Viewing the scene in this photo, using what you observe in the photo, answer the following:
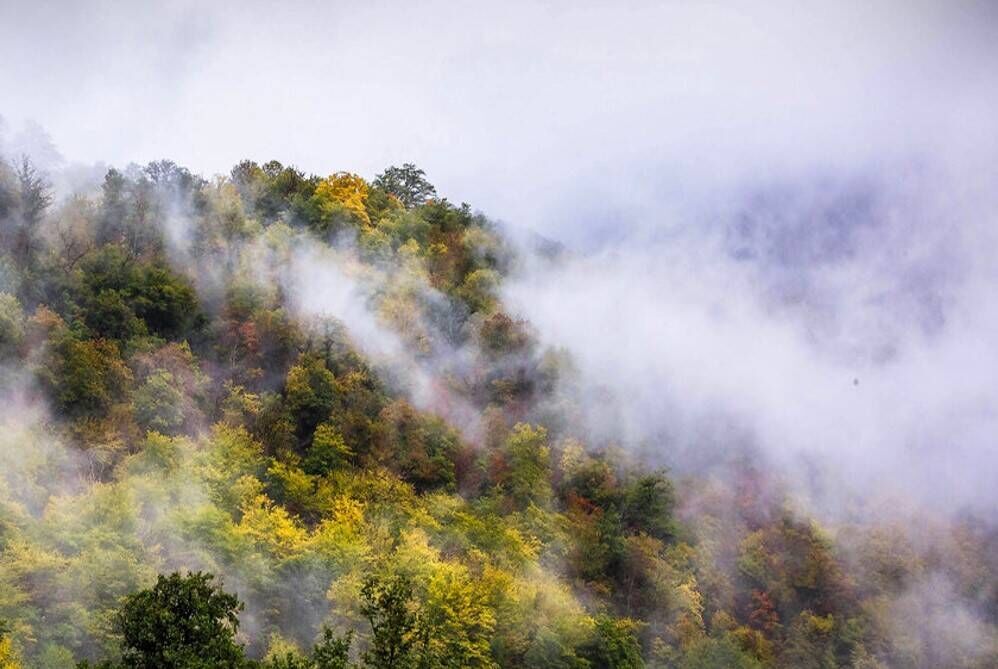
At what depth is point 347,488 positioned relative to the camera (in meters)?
67.4

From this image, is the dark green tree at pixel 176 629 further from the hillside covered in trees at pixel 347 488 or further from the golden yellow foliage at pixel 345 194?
the golden yellow foliage at pixel 345 194

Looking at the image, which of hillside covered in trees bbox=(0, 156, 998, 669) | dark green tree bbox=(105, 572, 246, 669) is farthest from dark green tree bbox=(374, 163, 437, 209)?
dark green tree bbox=(105, 572, 246, 669)

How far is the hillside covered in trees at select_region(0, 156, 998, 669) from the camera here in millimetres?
49484

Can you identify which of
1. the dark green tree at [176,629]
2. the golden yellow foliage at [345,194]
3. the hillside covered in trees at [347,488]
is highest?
the golden yellow foliage at [345,194]

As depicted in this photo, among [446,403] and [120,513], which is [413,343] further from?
[120,513]

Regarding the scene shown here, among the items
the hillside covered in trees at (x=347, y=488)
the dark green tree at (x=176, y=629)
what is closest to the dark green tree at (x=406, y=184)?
the hillside covered in trees at (x=347, y=488)

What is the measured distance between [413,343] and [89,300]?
1156 inches

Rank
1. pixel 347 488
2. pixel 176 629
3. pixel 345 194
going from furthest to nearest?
pixel 345 194, pixel 347 488, pixel 176 629

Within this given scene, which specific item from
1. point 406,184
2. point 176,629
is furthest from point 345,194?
point 176,629

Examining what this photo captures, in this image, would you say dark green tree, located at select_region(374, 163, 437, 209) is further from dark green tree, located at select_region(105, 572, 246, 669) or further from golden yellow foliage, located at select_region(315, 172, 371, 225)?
dark green tree, located at select_region(105, 572, 246, 669)

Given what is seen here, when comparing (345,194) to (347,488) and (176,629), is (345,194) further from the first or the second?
(176,629)

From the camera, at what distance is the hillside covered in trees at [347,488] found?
49484 millimetres

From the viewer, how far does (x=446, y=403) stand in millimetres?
88375

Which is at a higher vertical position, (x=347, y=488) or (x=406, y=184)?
(x=406, y=184)
